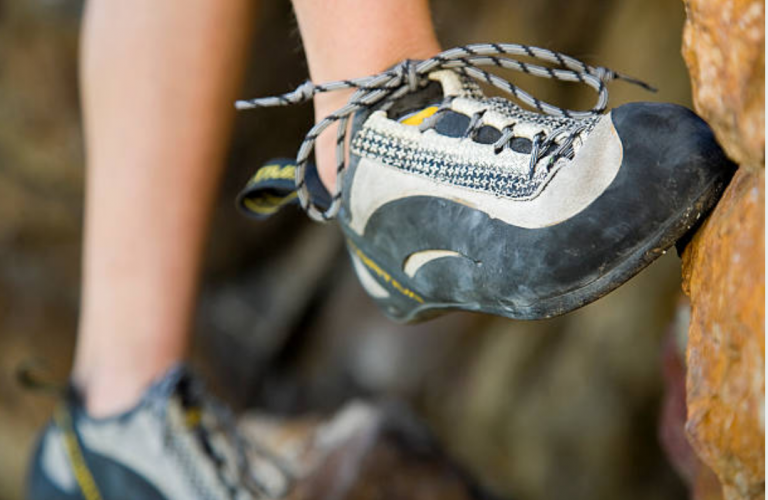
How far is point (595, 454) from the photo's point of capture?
1558 millimetres

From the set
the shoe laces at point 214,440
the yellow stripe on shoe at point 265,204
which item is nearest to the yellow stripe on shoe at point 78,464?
the shoe laces at point 214,440

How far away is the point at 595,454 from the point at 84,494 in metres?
1.00

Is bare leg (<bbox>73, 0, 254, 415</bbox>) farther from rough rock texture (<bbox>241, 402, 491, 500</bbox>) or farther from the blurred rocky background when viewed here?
the blurred rocky background

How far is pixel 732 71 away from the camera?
1.56ft

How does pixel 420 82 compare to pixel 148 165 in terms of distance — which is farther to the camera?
pixel 148 165

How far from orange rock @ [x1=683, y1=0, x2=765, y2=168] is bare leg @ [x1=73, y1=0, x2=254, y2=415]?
529mm

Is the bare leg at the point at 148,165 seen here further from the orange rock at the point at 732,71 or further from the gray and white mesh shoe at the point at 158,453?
the orange rock at the point at 732,71

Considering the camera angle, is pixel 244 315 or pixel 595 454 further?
pixel 244 315

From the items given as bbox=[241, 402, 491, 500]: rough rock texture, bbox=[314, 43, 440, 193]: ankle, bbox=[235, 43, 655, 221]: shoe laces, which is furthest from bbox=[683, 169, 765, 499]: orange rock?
bbox=[241, 402, 491, 500]: rough rock texture

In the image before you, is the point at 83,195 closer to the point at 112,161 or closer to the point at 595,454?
the point at 112,161

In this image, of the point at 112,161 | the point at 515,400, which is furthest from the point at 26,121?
the point at 515,400

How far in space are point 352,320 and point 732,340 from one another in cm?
148

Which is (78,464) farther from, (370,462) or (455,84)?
(455,84)

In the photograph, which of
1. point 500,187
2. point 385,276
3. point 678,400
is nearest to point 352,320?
point 678,400
